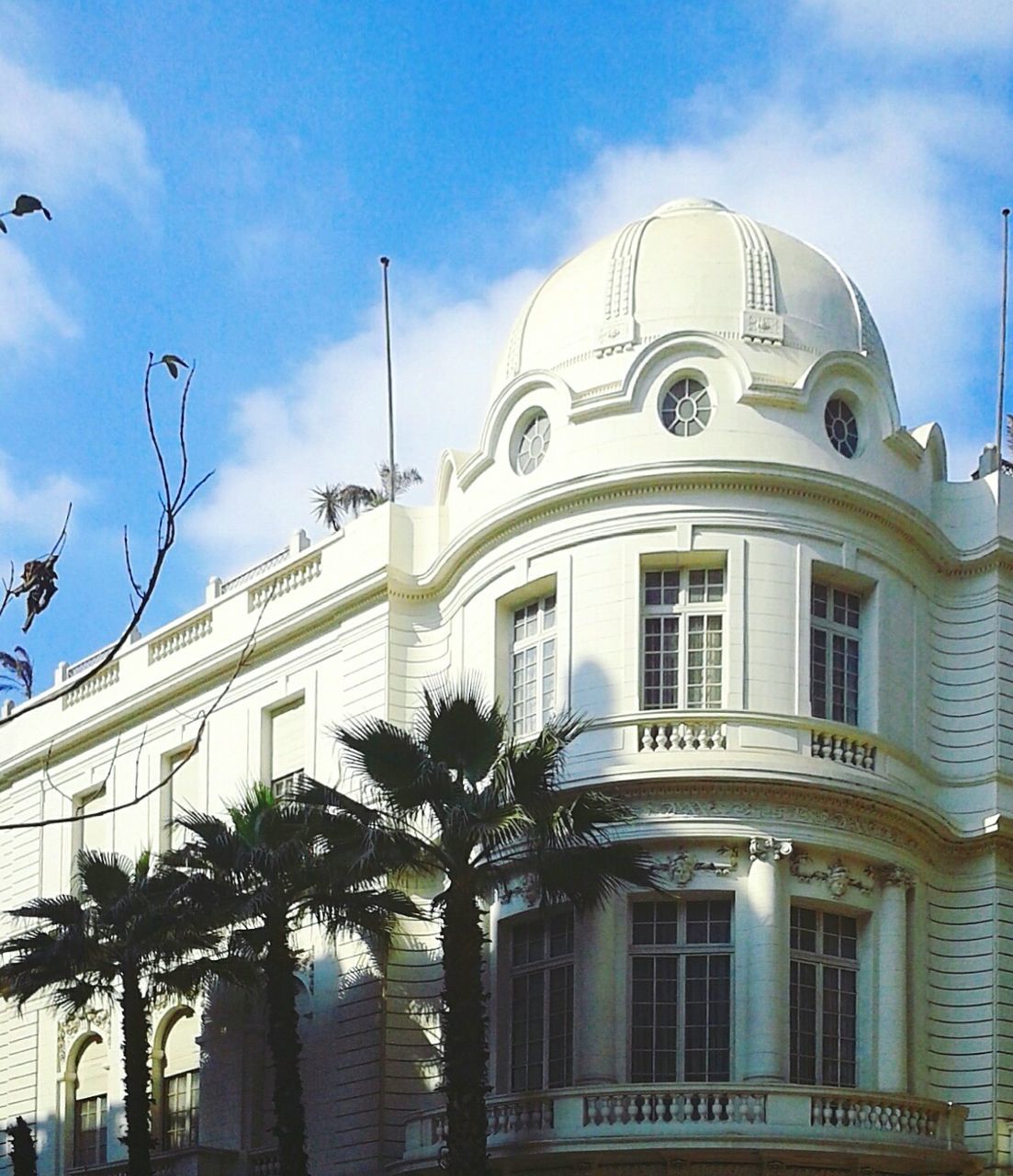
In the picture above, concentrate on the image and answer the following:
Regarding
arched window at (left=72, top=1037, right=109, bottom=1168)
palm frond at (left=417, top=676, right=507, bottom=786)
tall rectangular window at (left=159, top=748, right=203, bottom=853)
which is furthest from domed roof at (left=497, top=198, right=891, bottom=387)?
arched window at (left=72, top=1037, right=109, bottom=1168)

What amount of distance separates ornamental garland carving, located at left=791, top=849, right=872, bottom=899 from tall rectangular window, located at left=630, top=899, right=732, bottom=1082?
96 cm

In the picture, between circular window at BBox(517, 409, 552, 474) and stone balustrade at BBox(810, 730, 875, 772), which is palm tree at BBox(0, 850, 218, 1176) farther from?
stone balustrade at BBox(810, 730, 875, 772)

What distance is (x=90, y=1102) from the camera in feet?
124

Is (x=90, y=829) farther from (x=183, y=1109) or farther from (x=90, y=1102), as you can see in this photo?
(x=183, y=1109)

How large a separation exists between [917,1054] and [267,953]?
8.29 metres

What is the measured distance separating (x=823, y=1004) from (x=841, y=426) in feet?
25.6

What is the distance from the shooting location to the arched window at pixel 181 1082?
35219mm

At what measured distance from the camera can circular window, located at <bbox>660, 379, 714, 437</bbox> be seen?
31375 millimetres

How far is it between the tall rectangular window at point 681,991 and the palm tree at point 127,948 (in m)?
5.87

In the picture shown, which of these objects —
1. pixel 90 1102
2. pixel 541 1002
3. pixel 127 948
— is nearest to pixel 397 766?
pixel 541 1002

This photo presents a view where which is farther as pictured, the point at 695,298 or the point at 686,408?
the point at 695,298

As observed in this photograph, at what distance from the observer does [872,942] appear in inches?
1179

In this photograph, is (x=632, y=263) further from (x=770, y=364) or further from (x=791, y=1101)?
(x=791, y=1101)

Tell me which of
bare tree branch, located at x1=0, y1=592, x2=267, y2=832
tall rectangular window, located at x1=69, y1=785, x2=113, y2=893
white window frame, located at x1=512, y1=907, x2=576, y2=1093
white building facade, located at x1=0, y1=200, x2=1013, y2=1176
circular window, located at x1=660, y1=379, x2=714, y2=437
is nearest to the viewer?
bare tree branch, located at x1=0, y1=592, x2=267, y2=832
